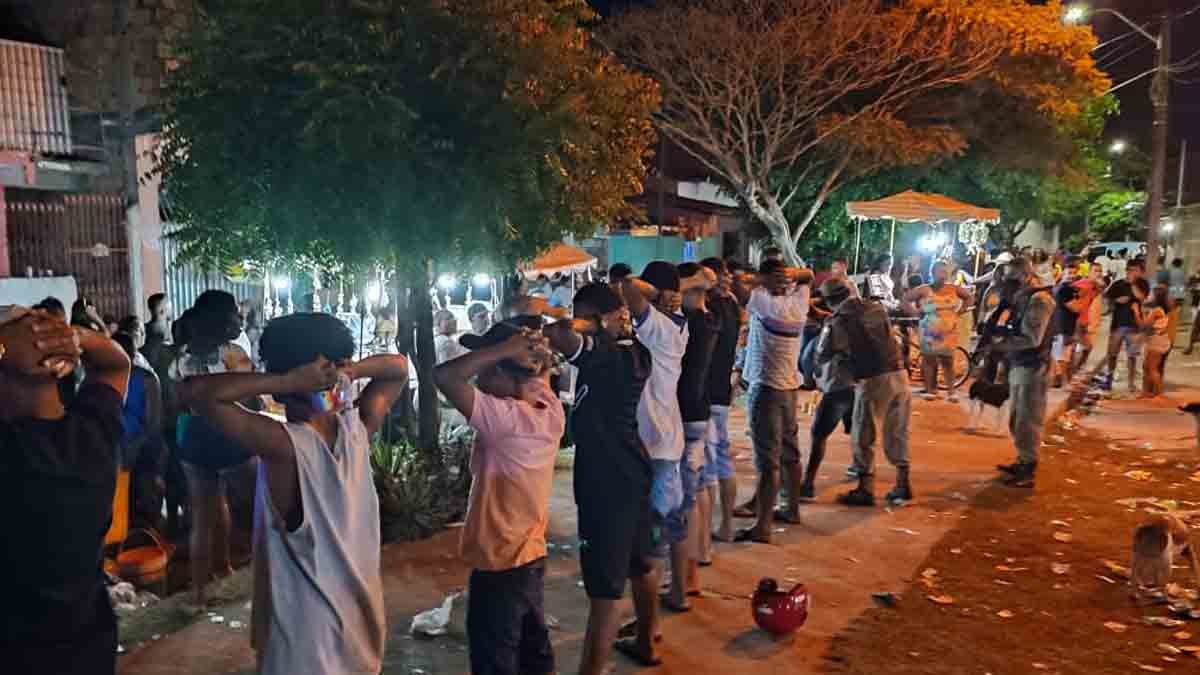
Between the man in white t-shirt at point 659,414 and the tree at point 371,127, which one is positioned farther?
the tree at point 371,127

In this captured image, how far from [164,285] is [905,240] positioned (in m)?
18.1

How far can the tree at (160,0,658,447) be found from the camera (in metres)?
6.11

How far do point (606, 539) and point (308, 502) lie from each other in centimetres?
176

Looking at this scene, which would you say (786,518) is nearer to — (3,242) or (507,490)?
(507,490)

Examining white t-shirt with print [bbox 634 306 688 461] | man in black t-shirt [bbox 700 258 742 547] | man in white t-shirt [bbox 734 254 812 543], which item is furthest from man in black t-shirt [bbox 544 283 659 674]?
man in white t-shirt [bbox 734 254 812 543]

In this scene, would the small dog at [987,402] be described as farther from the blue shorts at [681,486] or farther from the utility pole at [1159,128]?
the utility pole at [1159,128]

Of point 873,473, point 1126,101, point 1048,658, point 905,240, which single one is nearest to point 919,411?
point 873,473

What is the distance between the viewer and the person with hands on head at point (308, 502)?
271 cm

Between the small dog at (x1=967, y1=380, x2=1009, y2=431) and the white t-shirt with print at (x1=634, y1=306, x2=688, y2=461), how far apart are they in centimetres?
624

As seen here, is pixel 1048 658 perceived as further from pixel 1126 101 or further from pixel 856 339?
pixel 1126 101

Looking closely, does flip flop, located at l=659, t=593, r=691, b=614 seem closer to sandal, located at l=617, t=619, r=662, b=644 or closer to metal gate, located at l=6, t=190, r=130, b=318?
sandal, located at l=617, t=619, r=662, b=644

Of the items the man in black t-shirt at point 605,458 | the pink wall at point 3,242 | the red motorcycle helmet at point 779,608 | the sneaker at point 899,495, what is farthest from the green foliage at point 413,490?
the pink wall at point 3,242

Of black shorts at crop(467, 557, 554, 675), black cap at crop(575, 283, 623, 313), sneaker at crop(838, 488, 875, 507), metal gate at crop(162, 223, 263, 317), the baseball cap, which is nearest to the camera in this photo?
black shorts at crop(467, 557, 554, 675)

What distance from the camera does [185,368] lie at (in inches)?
223
